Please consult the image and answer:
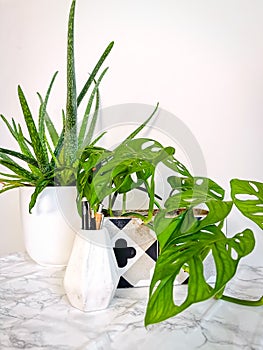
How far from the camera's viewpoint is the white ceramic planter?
971mm

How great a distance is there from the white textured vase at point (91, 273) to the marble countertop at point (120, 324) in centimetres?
2

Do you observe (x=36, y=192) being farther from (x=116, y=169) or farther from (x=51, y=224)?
(x=116, y=169)

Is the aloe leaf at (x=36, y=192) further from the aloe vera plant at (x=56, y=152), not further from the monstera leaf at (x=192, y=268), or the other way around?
the monstera leaf at (x=192, y=268)

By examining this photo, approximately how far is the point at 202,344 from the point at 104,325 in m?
0.16

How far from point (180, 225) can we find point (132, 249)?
22cm

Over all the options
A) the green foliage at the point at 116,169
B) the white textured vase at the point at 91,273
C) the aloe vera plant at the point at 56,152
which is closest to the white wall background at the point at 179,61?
the aloe vera plant at the point at 56,152

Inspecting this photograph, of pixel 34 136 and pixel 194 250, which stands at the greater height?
pixel 34 136

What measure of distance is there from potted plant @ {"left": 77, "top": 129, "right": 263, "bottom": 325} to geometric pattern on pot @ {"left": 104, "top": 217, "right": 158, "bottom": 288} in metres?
0.03

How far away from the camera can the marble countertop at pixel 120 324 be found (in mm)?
591

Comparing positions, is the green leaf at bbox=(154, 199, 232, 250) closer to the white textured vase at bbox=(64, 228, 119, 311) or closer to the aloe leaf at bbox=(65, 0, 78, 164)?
the white textured vase at bbox=(64, 228, 119, 311)

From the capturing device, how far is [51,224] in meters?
0.98

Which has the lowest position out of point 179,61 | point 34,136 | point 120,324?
point 120,324

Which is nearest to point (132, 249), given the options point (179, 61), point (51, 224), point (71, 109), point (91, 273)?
point (91, 273)

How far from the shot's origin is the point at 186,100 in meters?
1.11
